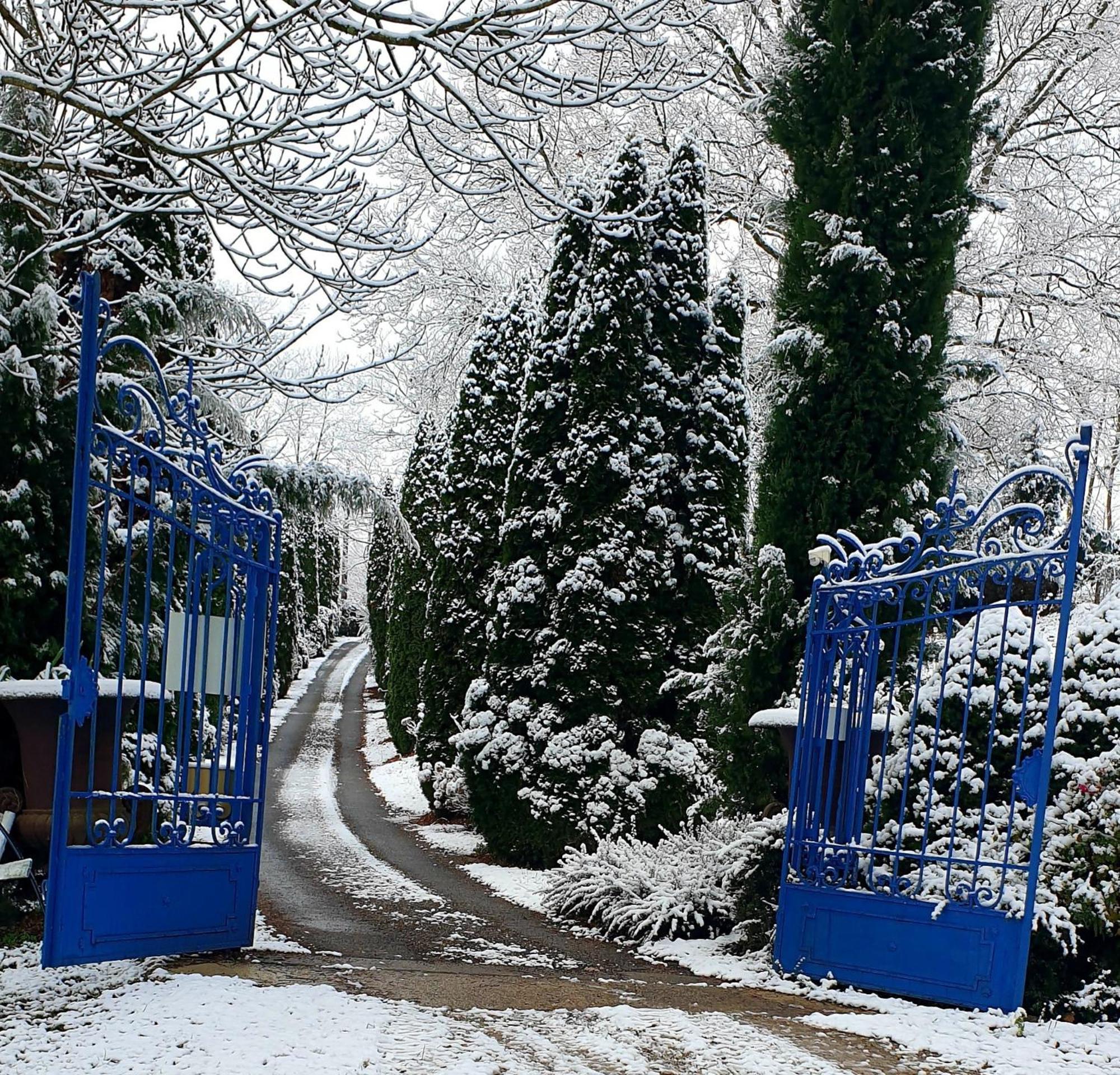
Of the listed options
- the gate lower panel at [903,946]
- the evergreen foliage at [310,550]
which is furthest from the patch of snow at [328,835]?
the gate lower panel at [903,946]

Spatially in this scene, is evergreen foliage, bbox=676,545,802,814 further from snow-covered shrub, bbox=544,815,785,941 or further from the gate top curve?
the gate top curve

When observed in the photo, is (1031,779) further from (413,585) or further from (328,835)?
(413,585)

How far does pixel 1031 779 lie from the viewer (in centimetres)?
452

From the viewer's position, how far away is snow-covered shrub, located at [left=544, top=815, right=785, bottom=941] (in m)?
5.93

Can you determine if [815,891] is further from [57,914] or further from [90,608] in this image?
[90,608]

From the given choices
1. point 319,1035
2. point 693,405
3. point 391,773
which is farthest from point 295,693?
point 319,1035

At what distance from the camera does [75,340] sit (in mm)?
6090

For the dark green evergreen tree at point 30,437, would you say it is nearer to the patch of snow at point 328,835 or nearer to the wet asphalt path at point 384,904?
the wet asphalt path at point 384,904

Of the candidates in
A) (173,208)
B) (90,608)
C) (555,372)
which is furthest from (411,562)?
(173,208)

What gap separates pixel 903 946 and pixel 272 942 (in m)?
2.99

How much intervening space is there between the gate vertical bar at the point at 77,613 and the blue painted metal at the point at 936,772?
10.1 feet

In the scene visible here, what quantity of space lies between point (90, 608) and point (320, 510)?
176cm

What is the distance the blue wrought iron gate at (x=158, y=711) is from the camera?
437 cm

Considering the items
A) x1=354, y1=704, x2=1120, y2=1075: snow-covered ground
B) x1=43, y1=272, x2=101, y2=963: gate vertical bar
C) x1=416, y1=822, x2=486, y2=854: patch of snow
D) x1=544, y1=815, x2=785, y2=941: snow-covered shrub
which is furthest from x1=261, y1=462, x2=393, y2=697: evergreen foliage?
x1=416, y1=822, x2=486, y2=854: patch of snow
